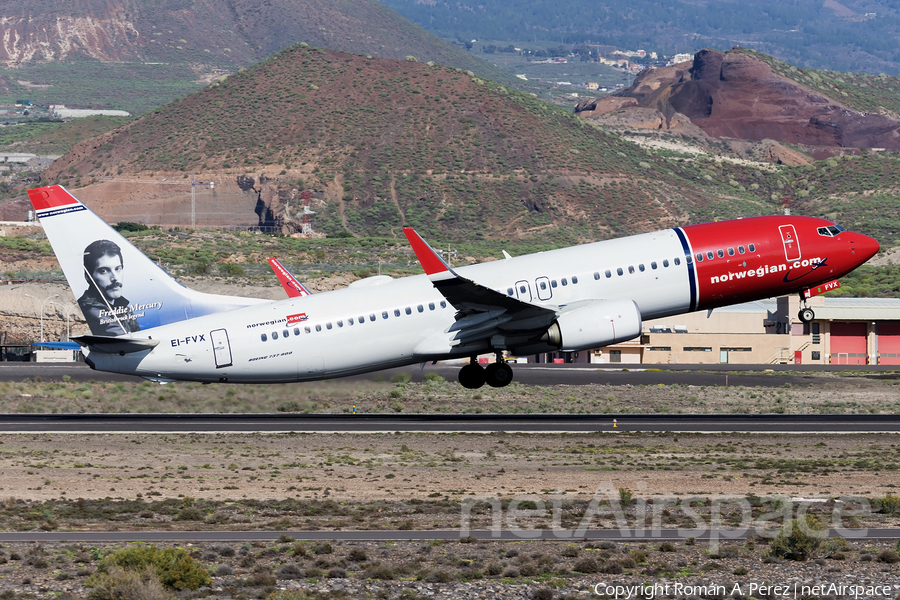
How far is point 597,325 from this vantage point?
145 feet

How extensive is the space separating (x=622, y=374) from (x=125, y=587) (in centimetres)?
7541

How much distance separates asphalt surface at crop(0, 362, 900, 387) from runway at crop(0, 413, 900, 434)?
19.3m

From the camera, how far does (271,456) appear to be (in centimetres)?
4634

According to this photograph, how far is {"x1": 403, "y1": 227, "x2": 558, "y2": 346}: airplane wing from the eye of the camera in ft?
140

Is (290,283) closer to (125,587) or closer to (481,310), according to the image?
(481,310)

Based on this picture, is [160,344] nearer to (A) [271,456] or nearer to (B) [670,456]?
(A) [271,456]

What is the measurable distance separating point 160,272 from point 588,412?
2764 cm

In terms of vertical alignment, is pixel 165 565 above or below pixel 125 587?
above

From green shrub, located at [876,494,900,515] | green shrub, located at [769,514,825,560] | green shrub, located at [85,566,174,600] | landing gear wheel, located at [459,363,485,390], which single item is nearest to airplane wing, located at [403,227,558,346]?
landing gear wheel, located at [459,363,485,390]

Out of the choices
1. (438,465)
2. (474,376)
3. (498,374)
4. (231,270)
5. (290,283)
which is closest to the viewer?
(438,465)

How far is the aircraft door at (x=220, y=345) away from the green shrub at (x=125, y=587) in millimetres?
22053

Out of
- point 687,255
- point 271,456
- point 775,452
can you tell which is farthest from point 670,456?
point 271,456

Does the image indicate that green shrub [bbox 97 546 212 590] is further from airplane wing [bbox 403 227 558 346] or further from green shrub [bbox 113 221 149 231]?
green shrub [bbox 113 221 149 231]

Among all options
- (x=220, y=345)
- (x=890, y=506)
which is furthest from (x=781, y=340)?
(x=890, y=506)
